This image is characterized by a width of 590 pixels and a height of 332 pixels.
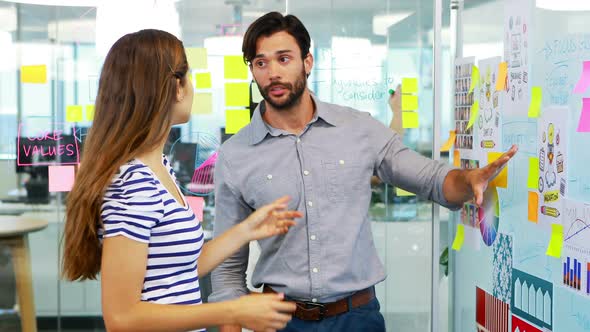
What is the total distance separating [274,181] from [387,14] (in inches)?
60.7

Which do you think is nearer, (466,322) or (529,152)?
(529,152)

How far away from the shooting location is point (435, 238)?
10.4ft

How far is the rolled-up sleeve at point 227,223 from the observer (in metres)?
2.51

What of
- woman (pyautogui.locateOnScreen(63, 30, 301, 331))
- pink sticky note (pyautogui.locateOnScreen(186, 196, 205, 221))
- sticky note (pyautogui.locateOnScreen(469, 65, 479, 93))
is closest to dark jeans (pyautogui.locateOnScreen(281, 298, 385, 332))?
woman (pyautogui.locateOnScreen(63, 30, 301, 331))

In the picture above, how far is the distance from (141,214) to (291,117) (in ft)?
3.24

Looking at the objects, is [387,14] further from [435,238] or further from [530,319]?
[530,319]

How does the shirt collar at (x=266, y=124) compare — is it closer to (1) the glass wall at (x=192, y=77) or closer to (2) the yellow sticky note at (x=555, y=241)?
(2) the yellow sticky note at (x=555, y=241)

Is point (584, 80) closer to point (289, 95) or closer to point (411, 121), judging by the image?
point (289, 95)

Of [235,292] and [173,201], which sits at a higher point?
[173,201]

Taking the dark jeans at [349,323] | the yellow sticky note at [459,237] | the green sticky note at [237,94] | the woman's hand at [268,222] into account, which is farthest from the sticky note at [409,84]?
the woman's hand at [268,222]

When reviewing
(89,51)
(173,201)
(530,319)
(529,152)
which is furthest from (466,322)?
(89,51)

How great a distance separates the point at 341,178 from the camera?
2461 millimetres

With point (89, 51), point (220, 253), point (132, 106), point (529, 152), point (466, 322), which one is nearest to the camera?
point (132, 106)

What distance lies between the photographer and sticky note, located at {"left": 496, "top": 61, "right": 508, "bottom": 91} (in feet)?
8.23
